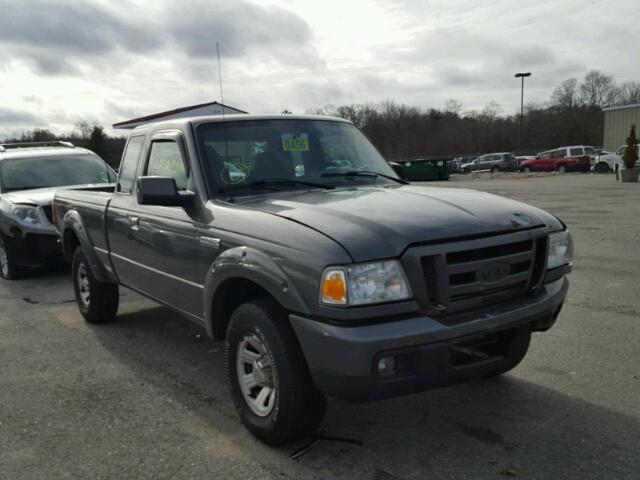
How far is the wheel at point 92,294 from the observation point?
593cm

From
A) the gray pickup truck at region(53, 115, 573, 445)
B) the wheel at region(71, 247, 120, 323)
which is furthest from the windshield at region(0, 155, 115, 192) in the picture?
the gray pickup truck at region(53, 115, 573, 445)

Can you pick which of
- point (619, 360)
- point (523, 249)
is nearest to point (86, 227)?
point (523, 249)

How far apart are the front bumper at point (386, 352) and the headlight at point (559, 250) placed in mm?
743

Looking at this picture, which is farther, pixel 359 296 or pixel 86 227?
pixel 86 227

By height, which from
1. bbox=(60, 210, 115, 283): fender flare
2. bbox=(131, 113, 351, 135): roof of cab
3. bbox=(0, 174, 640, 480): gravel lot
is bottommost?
bbox=(0, 174, 640, 480): gravel lot

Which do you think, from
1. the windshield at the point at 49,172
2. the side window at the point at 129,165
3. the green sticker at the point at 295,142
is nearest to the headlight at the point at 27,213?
the windshield at the point at 49,172

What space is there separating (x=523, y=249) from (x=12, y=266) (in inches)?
306

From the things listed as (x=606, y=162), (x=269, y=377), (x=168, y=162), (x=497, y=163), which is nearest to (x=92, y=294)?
(x=168, y=162)

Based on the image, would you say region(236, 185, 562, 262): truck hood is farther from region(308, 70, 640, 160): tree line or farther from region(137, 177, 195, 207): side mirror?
region(308, 70, 640, 160): tree line

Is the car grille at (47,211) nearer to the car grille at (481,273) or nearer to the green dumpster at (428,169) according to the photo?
the car grille at (481,273)

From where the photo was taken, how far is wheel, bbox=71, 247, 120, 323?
5934mm

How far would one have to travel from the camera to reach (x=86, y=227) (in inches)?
231

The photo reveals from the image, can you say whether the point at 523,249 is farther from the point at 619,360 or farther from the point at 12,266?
the point at 12,266

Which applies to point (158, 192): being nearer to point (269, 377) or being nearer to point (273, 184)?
point (273, 184)
